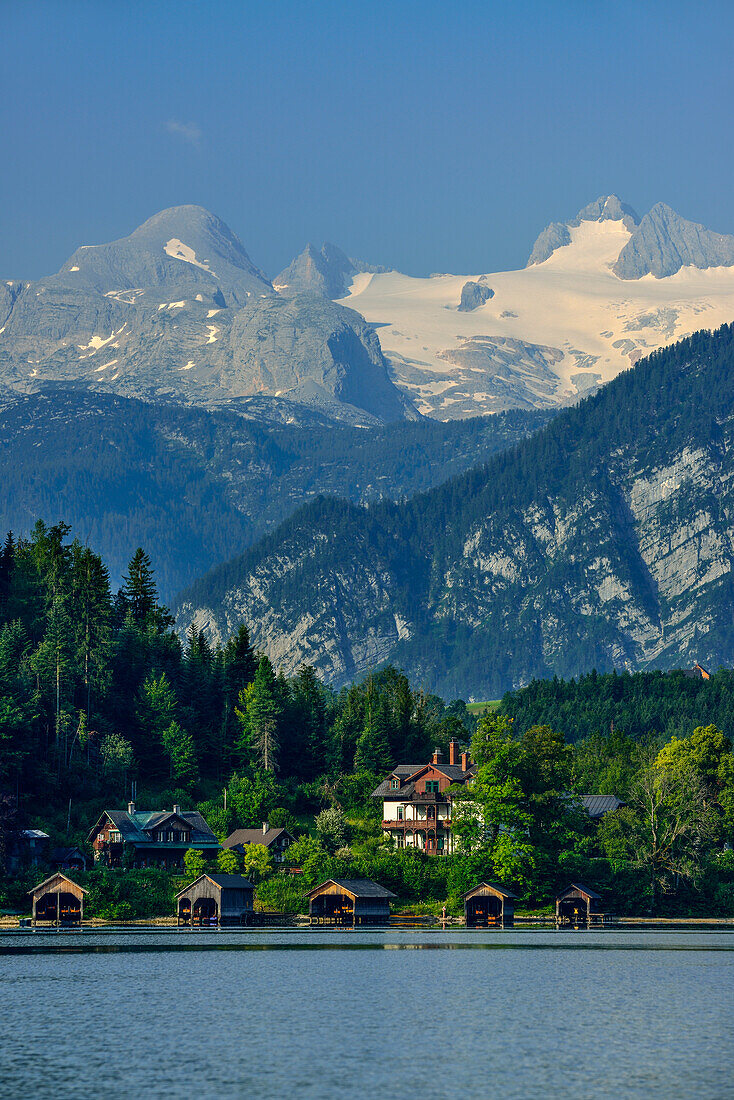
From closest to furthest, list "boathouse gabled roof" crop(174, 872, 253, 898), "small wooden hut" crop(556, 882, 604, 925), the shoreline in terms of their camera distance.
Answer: the shoreline < "boathouse gabled roof" crop(174, 872, 253, 898) < "small wooden hut" crop(556, 882, 604, 925)

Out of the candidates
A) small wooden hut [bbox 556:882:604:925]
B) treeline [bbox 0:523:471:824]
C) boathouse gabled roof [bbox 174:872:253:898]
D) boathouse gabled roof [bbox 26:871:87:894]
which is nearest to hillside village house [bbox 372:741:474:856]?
treeline [bbox 0:523:471:824]

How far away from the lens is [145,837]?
162 metres

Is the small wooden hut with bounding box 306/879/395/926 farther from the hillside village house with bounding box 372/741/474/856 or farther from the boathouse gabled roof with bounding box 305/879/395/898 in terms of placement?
the hillside village house with bounding box 372/741/474/856

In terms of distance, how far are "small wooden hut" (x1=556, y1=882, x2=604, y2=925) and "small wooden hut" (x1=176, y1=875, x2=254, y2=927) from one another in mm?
30354

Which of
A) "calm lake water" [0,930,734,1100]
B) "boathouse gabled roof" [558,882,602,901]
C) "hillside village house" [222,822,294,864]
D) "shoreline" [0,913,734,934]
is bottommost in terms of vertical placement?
"calm lake water" [0,930,734,1100]

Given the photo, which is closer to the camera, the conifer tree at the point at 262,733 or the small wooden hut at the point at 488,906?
the small wooden hut at the point at 488,906

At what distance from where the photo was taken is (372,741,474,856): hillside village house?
598 feet

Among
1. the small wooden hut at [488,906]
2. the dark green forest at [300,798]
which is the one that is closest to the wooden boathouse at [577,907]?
the dark green forest at [300,798]

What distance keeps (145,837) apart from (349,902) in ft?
70.4

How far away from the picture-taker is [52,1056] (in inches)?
2744

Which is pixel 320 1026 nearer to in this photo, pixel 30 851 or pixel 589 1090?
pixel 589 1090

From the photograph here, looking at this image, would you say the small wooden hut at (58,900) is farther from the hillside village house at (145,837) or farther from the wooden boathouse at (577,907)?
the wooden boathouse at (577,907)

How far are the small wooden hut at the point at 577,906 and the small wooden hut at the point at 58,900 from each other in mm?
45292

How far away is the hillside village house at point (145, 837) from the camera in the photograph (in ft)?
530
